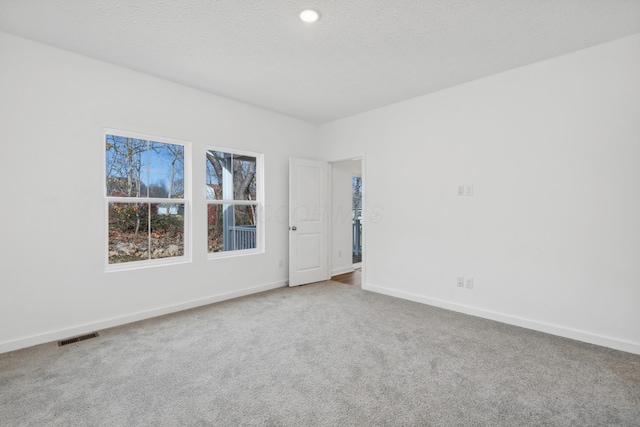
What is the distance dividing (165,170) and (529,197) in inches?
159

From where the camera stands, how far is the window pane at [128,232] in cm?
326

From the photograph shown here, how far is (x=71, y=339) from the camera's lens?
2.81 metres

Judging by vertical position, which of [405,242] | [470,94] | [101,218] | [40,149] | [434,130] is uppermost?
[470,94]

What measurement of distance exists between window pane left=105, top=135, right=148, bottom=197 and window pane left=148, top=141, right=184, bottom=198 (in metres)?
0.08

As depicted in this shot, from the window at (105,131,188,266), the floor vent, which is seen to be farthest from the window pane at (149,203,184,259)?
the floor vent

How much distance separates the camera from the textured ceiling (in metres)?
2.22

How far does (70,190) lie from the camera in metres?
2.89

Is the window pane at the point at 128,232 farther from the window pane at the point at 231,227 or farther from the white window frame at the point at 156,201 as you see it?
the window pane at the point at 231,227

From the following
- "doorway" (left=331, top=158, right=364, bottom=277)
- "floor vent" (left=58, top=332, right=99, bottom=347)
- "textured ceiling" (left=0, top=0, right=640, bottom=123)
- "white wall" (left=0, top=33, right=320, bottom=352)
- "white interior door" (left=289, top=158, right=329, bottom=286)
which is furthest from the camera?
"doorway" (left=331, top=158, right=364, bottom=277)

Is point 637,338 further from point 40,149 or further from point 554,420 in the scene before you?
point 40,149

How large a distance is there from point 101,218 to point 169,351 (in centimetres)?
153

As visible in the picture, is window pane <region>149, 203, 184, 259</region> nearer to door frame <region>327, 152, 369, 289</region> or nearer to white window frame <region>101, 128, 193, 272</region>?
white window frame <region>101, 128, 193, 272</region>

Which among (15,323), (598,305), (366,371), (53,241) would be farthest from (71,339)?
(598,305)

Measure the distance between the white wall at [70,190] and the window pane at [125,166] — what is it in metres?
0.18
